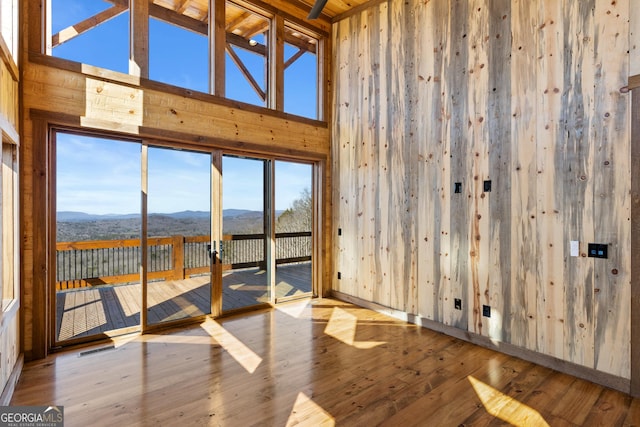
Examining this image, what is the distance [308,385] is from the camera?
8.67 feet

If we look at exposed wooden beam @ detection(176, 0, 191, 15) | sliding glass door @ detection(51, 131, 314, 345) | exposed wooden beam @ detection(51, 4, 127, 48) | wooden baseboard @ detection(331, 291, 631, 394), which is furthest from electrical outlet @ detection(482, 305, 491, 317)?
exposed wooden beam @ detection(51, 4, 127, 48)

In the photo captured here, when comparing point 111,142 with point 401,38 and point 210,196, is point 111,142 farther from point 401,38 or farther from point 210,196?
point 401,38

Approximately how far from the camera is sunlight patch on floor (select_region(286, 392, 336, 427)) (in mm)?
2176

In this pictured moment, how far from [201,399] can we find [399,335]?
7.55ft

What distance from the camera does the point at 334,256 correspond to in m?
5.43

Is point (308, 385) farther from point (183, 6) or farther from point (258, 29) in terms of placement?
point (258, 29)

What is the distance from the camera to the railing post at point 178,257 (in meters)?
4.04

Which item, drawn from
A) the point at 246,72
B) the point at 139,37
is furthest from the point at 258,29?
the point at 139,37

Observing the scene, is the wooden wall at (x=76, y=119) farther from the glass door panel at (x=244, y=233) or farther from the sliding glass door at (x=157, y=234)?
the glass door panel at (x=244, y=233)

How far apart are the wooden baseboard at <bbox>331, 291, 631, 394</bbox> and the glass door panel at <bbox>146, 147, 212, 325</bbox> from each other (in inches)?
102

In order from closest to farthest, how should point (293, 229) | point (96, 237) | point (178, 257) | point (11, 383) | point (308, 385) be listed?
point (11, 383) < point (308, 385) < point (96, 237) < point (178, 257) < point (293, 229)

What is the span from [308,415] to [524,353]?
2314mm

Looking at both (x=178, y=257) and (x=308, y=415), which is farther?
(x=178, y=257)

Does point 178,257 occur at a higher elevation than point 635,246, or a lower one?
lower
